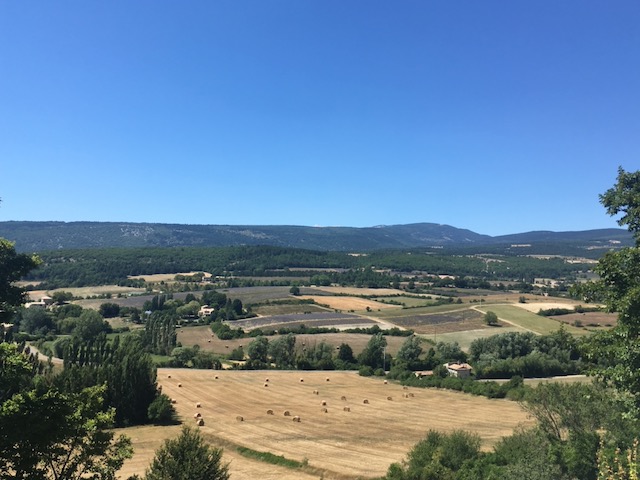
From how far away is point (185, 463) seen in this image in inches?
938

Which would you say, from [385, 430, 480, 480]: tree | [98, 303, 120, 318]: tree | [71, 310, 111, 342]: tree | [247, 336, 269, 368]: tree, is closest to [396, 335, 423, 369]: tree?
[247, 336, 269, 368]: tree

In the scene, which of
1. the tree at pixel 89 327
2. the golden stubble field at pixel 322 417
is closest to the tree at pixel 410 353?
the golden stubble field at pixel 322 417

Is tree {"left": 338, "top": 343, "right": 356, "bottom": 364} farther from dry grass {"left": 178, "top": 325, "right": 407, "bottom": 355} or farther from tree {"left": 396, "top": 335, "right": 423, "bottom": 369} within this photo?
tree {"left": 396, "top": 335, "right": 423, "bottom": 369}

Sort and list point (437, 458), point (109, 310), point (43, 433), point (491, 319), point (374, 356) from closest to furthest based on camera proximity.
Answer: point (43, 433), point (437, 458), point (374, 356), point (491, 319), point (109, 310)

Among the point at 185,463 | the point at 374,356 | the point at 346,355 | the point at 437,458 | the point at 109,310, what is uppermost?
the point at 185,463

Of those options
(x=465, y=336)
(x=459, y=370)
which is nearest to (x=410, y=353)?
(x=459, y=370)

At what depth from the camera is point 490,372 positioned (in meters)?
88.2

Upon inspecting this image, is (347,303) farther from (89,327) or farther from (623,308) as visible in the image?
(623,308)

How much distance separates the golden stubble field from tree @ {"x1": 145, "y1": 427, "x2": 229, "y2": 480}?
52.0ft

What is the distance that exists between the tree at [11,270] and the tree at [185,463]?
65.5 feet

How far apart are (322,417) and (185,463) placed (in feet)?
126

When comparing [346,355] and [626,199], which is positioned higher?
[626,199]

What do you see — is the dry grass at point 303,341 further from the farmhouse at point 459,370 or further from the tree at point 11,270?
the tree at point 11,270

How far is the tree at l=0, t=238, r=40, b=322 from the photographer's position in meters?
37.6
